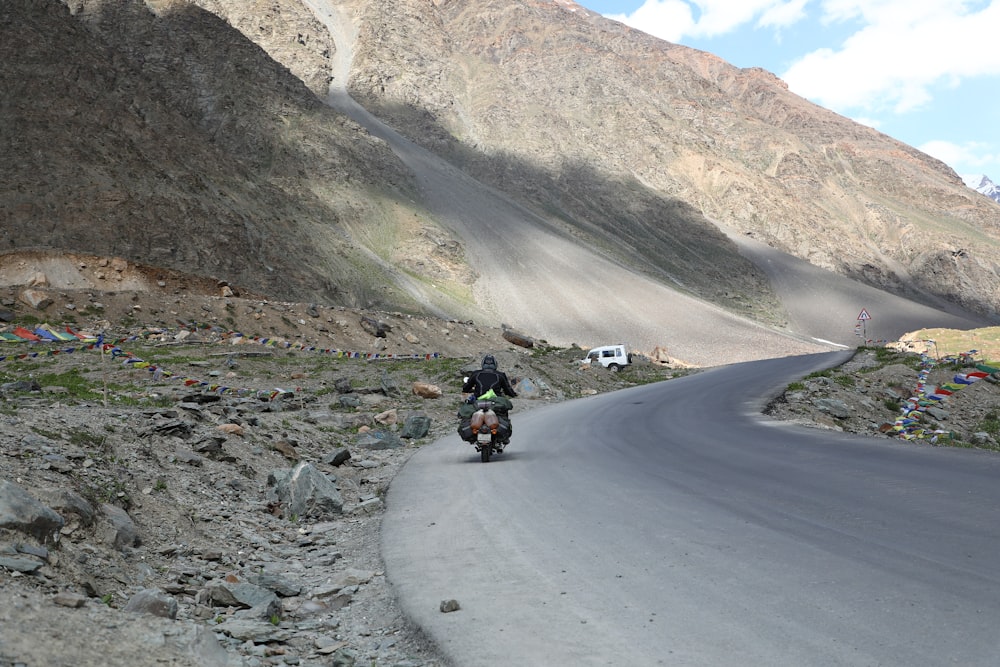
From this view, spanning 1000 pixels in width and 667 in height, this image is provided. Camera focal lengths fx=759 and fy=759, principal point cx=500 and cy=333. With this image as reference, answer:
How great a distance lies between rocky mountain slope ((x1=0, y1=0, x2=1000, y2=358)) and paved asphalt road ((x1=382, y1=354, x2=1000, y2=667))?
162 ft

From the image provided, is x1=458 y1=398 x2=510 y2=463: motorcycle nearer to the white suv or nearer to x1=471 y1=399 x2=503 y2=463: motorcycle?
x1=471 y1=399 x2=503 y2=463: motorcycle

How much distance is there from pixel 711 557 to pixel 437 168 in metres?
108

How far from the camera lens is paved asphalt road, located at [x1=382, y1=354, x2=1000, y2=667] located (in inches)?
183

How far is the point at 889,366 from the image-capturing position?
92.3 feet

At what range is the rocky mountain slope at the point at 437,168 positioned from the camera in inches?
2242

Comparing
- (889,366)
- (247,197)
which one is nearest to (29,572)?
(889,366)

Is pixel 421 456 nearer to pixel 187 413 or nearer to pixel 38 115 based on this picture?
pixel 187 413

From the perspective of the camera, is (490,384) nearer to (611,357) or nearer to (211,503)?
(211,503)

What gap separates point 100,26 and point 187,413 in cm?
9759

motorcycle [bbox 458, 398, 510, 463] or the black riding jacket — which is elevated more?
the black riding jacket

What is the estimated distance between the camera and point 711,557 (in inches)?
251

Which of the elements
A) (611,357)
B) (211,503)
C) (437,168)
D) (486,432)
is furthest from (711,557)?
(437,168)

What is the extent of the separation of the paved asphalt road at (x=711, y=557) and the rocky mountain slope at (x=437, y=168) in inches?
1943

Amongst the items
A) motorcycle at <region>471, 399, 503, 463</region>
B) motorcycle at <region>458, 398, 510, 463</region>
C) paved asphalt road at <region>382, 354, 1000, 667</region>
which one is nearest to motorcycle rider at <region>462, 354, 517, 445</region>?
motorcycle at <region>458, 398, 510, 463</region>
